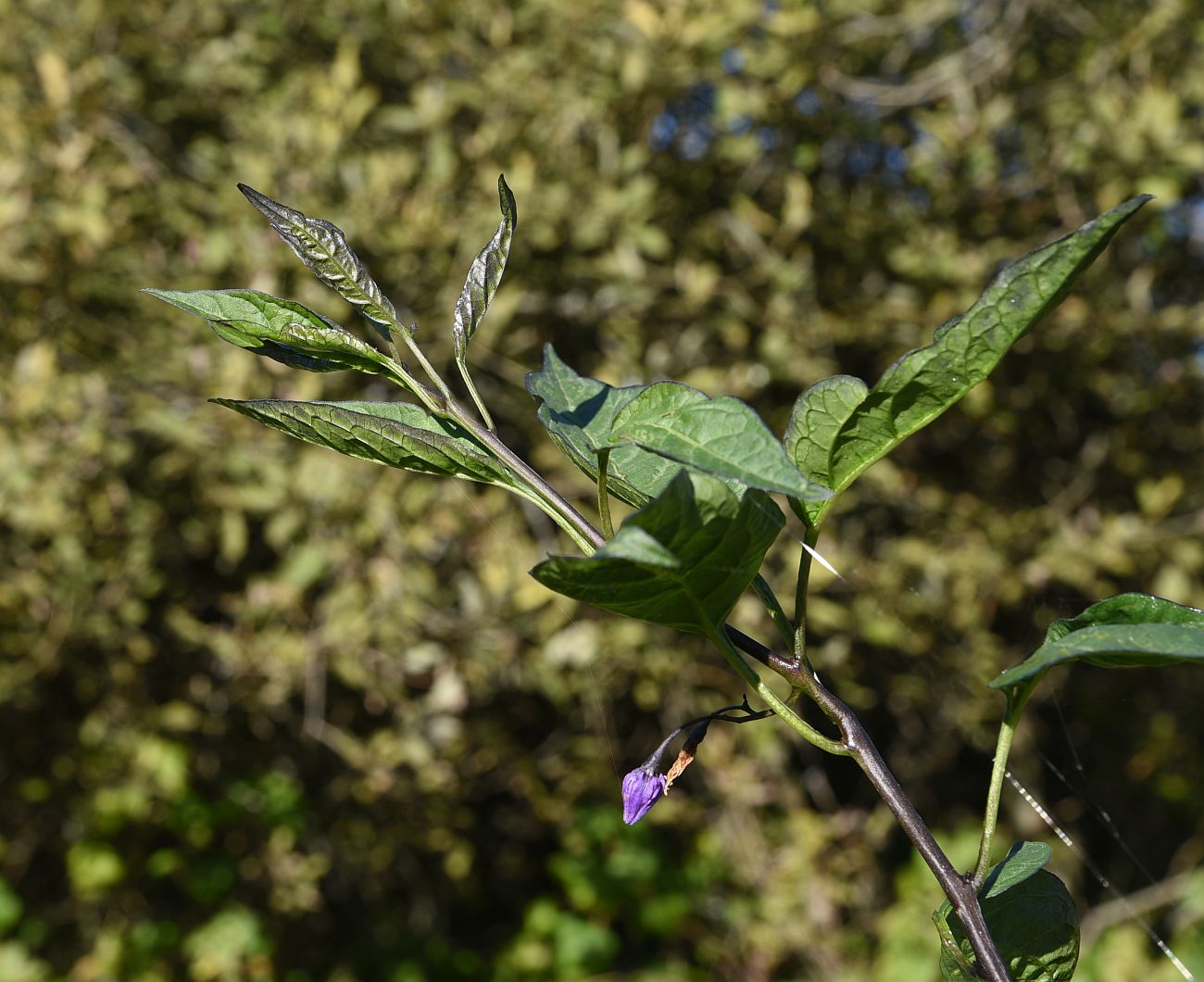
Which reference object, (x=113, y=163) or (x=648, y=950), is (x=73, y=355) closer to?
(x=113, y=163)

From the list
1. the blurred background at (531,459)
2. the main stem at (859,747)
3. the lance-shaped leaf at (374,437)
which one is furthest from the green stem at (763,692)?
the blurred background at (531,459)

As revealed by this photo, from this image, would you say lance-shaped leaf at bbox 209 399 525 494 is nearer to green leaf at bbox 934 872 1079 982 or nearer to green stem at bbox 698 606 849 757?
green stem at bbox 698 606 849 757

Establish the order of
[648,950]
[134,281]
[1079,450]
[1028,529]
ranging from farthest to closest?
[648,950], [1079,450], [1028,529], [134,281]

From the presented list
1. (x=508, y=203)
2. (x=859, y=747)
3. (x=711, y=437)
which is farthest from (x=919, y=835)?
(x=508, y=203)

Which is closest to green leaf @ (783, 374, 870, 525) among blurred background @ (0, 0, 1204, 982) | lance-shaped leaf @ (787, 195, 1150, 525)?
lance-shaped leaf @ (787, 195, 1150, 525)

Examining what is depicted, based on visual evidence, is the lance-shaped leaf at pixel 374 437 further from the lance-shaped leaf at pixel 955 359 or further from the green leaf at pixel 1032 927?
the green leaf at pixel 1032 927

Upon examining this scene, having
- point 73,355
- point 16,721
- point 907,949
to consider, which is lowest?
point 907,949

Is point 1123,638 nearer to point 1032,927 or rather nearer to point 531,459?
point 1032,927

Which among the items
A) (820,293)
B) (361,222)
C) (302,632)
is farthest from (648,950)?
(361,222)

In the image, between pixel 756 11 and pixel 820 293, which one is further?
pixel 820 293
